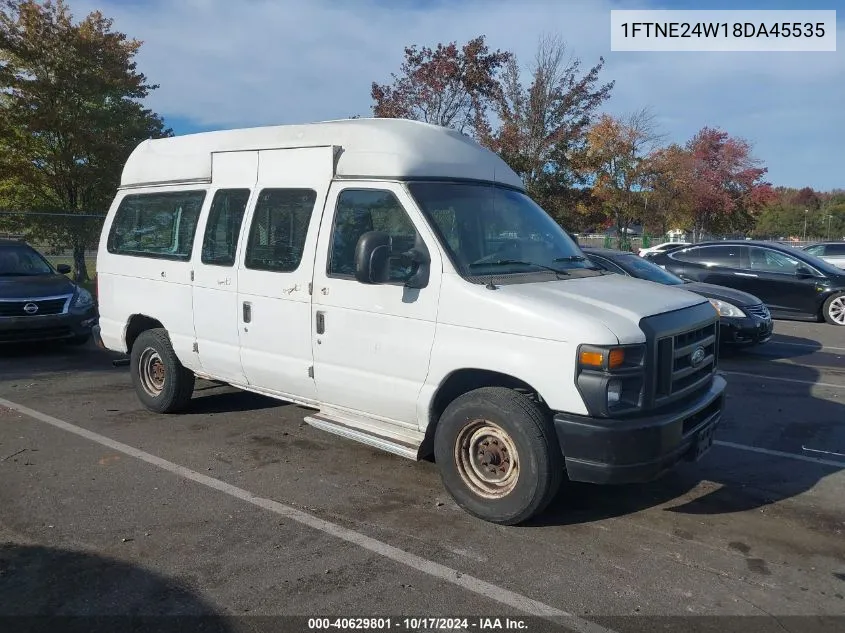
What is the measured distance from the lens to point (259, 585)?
3602 mm

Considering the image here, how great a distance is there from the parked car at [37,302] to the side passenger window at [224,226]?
5086 mm

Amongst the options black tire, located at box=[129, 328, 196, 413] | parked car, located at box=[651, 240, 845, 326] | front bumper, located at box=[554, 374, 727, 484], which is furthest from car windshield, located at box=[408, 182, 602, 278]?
parked car, located at box=[651, 240, 845, 326]

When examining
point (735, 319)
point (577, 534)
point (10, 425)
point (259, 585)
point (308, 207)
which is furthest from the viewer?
point (735, 319)

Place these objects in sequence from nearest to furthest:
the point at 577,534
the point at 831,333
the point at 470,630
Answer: the point at 470,630, the point at 577,534, the point at 831,333

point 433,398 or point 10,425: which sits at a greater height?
point 433,398

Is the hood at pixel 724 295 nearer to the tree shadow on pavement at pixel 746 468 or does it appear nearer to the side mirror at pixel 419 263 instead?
the tree shadow on pavement at pixel 746 468

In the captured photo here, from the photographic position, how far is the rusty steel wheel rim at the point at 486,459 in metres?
4.29

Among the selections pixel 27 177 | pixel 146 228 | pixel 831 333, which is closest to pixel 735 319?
pixel 831 333

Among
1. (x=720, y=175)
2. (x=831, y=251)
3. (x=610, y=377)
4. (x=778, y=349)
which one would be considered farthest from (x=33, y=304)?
(x=720, y=175)

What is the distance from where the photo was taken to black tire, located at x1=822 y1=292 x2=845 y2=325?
13211mm

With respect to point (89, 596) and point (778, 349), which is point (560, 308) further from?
point (778, 349)

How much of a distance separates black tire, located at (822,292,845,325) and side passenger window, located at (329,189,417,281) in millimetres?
11612

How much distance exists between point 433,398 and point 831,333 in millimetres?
10636

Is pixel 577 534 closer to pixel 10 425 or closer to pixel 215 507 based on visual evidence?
pixel 215 507
